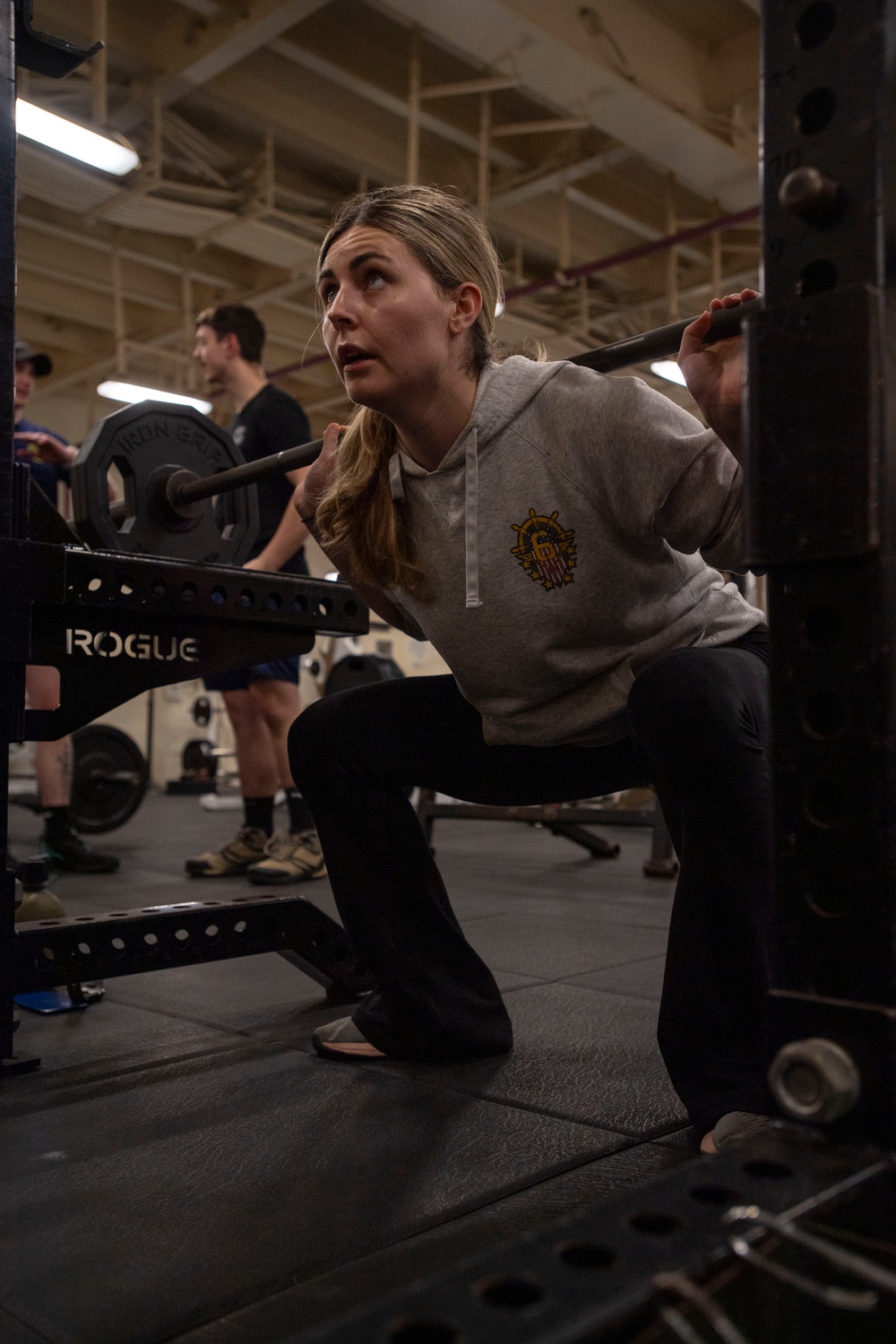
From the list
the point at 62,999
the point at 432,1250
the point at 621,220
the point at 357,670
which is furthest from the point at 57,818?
the point at 621,220

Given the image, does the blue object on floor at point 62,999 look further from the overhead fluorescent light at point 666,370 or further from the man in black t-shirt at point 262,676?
the overhead fluorescent light at point 666,370

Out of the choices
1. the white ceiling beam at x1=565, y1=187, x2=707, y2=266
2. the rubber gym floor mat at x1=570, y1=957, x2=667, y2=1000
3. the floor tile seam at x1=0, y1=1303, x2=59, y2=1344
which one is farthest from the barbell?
the white ceiling beam at x1=565, y1=187, x2=707, y2=266

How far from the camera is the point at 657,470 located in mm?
1106

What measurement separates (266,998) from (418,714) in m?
0.65

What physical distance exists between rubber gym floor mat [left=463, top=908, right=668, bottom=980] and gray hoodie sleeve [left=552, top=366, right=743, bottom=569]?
3.38 ft

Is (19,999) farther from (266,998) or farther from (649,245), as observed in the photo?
(649,245)

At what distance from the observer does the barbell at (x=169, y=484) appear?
5.62 ft

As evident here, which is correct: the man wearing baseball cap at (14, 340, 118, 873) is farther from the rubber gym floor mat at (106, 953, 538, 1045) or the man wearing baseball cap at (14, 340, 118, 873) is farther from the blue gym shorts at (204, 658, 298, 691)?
the rubber gym floor mat at (106, 953, 538, 1045)

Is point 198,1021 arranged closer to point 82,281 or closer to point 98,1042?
point 98,1042

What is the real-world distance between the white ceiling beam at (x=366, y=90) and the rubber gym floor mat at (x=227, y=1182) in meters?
4.62

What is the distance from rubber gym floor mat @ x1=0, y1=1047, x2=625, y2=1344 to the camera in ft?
2.61

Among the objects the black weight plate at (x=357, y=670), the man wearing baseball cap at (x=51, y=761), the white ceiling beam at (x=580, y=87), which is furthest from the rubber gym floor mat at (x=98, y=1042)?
the white ceiling beam at (x=580, y=87)

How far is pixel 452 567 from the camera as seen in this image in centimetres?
132

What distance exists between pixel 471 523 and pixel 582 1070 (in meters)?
0.69
